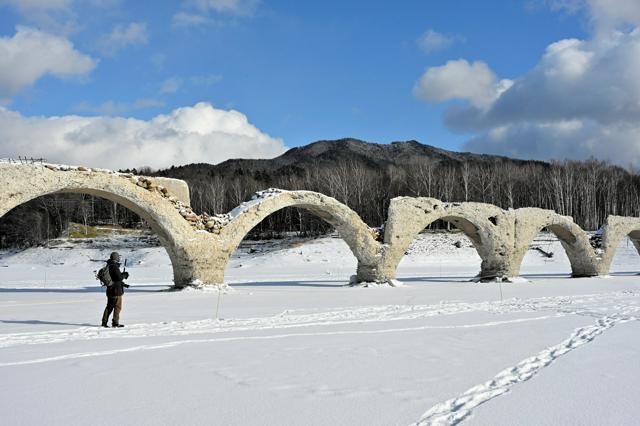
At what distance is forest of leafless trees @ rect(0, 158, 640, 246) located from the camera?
39469 millimetres

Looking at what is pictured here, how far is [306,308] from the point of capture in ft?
31.5

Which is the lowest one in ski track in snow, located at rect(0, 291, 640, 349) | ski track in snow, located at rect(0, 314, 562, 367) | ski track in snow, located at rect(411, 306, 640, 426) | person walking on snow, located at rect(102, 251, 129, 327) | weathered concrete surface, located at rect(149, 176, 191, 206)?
ski track in snow, located at rect(0, 291, 640, 349)

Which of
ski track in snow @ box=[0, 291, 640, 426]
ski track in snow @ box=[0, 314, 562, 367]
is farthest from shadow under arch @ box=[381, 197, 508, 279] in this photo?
ski track in snow @ box=[0, 314, 562, 367]

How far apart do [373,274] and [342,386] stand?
1249 cm

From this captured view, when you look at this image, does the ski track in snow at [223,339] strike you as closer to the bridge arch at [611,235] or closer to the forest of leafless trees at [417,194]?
the bridge arch at [611,235]

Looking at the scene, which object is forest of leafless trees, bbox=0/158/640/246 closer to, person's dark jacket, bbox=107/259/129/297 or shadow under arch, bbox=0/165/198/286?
shadow under arch, bbox=0/165/198/286

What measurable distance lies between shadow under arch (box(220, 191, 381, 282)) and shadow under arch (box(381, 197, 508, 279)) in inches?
21.4

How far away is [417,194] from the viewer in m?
41.4

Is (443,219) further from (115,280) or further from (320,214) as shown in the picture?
(115,280)

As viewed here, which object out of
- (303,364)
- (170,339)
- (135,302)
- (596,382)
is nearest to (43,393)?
(303,364)

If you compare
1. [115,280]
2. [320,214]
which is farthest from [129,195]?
[320,214]

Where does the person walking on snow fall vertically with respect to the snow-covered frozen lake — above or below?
above

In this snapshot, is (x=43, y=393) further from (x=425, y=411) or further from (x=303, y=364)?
(x=425, y=411)

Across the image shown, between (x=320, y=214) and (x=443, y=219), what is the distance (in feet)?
15.0
